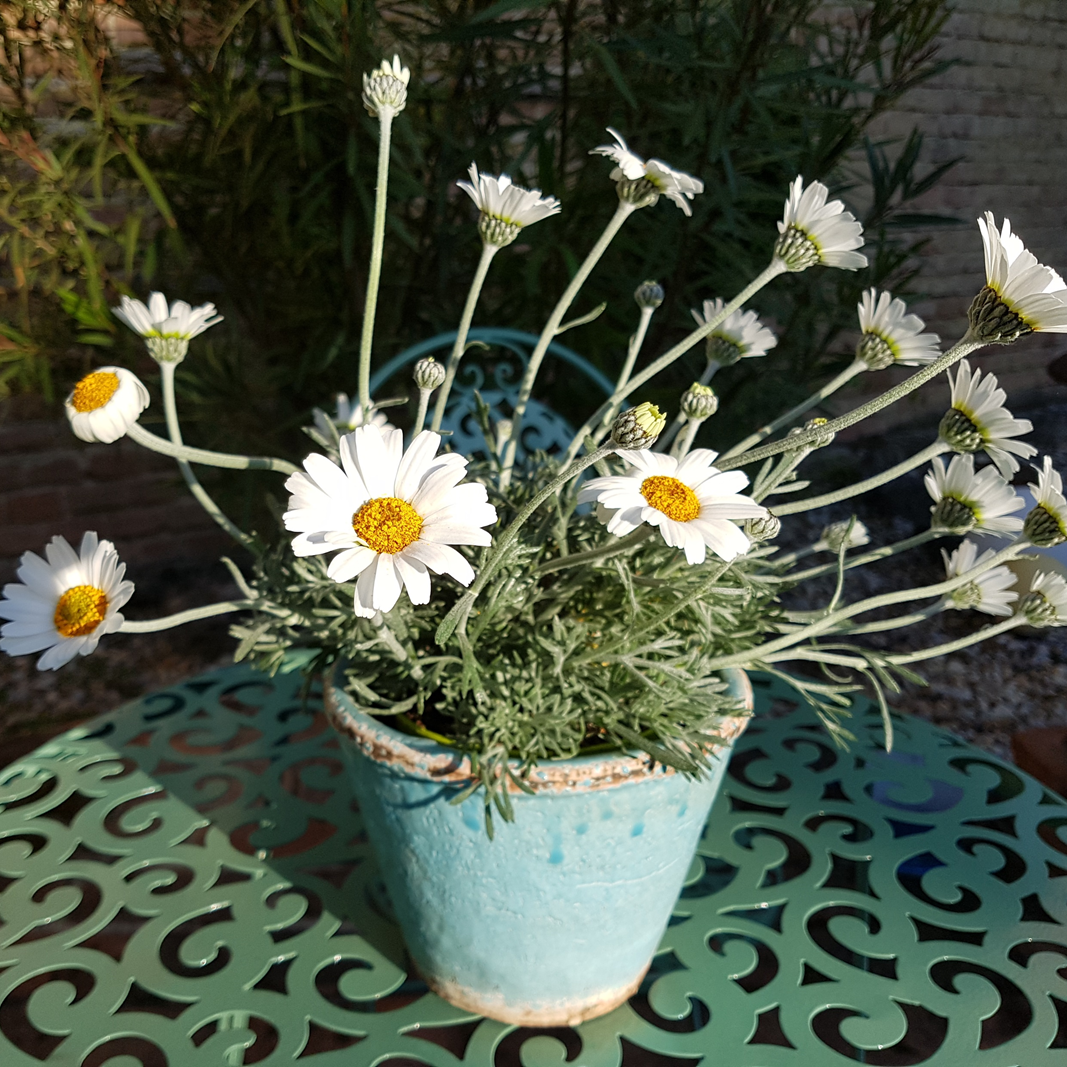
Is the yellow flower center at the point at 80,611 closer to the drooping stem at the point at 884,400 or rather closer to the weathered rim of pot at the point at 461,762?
the weathered rim of pot at the point at 461,762

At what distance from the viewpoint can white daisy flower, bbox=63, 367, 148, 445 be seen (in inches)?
21.7

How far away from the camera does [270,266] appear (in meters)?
1.41

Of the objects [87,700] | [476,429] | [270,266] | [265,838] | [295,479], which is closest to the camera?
[295,479]

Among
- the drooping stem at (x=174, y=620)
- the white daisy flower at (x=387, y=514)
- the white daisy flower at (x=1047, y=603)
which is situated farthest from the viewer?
the white daisy flower at (x=1047, y=603)

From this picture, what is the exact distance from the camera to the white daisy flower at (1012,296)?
474 millimetres

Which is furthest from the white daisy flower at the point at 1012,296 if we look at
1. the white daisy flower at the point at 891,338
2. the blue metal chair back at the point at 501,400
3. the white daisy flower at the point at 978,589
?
the blue metal chair back at the point at 501,400

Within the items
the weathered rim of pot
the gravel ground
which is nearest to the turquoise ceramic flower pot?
the weathered rim of pot

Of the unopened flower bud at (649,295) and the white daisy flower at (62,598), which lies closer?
the white daisy flower at (62,598)

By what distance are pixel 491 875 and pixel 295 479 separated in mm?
326

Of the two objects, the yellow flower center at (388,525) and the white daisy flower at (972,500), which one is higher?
the yellow flower center at (388,525)

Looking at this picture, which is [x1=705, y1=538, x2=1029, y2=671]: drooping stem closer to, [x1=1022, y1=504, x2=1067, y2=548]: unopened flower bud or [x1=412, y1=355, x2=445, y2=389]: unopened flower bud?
[x1=1022, y1=504, x2=1067, y2=548]: unopened flower bud

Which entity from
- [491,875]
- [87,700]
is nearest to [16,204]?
[87,700]

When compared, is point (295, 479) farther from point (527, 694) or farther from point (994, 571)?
point (994, 571)

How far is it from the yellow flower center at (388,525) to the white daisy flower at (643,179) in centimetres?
24
